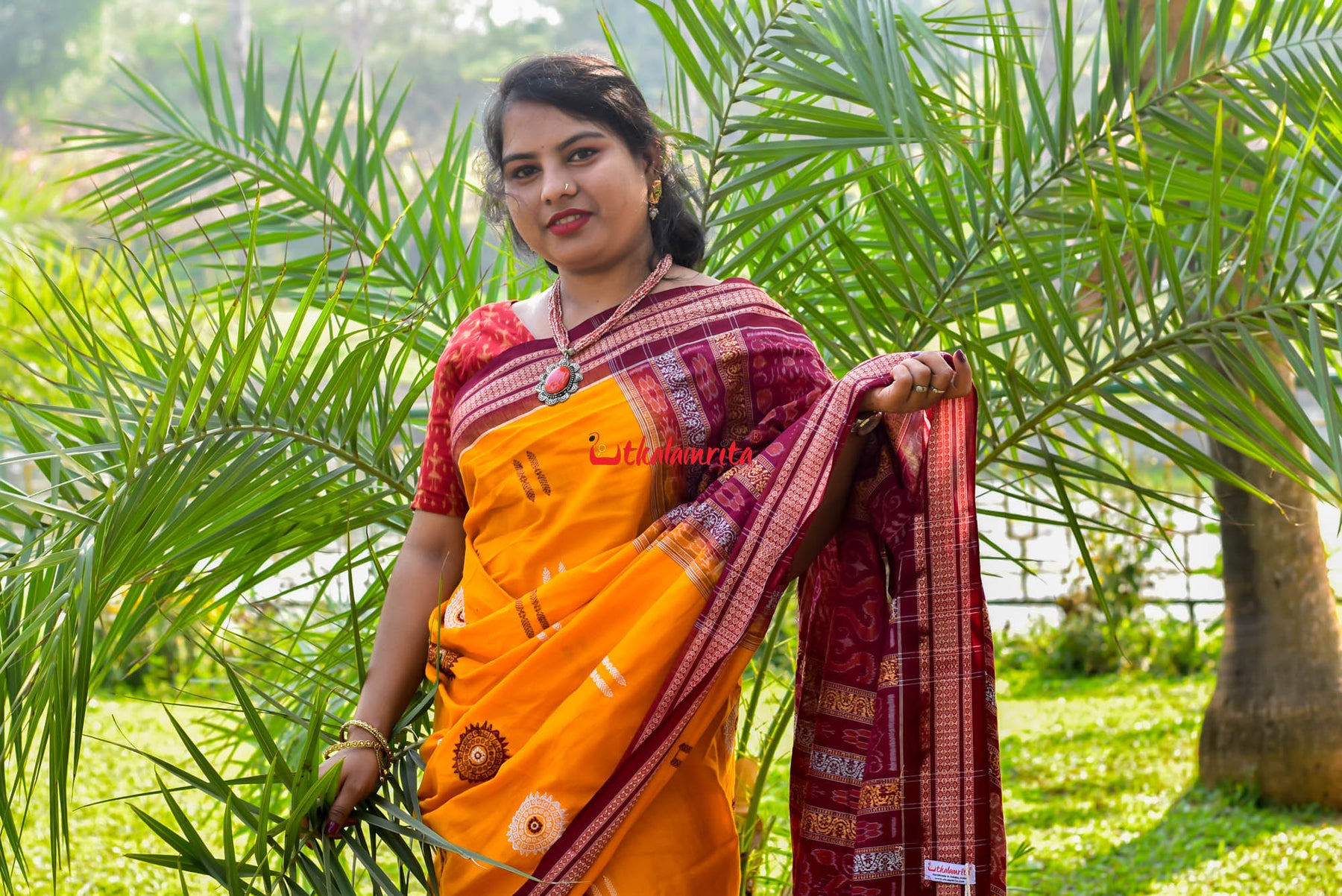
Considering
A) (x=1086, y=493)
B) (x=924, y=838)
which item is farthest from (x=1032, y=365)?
(x=924, y=838)

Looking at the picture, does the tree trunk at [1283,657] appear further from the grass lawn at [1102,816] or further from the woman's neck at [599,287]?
the woman's neck at [599,287]

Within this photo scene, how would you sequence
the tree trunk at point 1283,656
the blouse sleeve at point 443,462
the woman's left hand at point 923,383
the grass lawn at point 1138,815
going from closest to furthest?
A: 1. the woman's left hand at point 923,383
2. the blouse sleeve at point 443,462
3. the grass lawn at point 1138,815
4. the tree trunk at point 1283,656

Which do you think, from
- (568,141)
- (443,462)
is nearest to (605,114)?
(568,141)

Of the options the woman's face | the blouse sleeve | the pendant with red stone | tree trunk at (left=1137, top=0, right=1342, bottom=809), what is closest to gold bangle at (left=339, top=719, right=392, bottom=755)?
the blouse sleeve

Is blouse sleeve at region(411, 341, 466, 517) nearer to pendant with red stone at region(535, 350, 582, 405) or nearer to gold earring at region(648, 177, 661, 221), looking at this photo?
pendant with red stone at region(535, 350, 582, 405)

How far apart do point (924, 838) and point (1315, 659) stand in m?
2.53

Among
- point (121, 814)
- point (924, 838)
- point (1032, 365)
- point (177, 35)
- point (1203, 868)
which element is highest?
point (177, 35)

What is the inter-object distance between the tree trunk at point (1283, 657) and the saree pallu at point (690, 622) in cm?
228

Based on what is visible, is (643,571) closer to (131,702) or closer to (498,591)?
(498,591)

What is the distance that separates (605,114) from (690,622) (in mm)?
597

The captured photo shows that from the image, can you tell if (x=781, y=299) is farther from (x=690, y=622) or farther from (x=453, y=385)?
(x=690, y=622)

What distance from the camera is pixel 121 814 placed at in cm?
407

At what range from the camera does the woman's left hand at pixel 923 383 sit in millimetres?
1271

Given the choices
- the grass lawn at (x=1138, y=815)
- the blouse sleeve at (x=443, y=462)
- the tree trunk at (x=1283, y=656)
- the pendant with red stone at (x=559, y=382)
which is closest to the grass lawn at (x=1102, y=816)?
the grass lawn at (x=1138, y=815)
